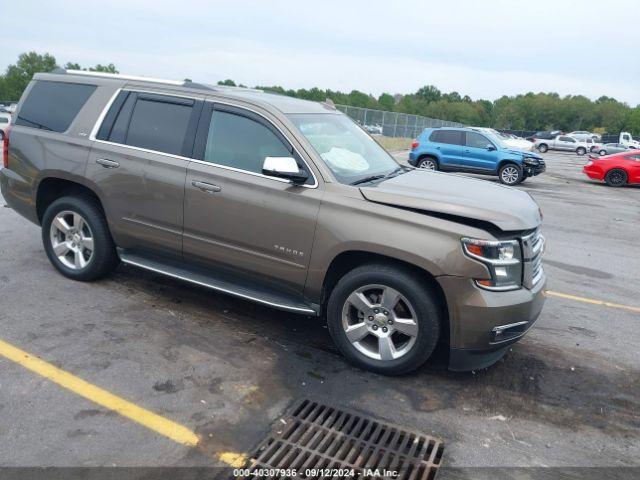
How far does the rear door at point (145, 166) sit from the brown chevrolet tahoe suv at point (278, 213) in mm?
13

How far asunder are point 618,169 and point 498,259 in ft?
60.6

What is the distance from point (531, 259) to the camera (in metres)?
4.02

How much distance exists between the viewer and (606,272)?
7.42m

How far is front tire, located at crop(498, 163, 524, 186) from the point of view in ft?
57.9

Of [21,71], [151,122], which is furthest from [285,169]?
[21,71]

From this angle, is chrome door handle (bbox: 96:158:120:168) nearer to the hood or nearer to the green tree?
the hood

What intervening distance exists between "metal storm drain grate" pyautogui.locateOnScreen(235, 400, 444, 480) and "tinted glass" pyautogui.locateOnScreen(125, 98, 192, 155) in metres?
2.51

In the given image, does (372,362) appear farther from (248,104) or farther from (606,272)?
(606,272)

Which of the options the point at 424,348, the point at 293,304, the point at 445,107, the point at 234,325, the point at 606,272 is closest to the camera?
the point at 424,348

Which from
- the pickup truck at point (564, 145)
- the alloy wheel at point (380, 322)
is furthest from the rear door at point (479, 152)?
the pickup truck at point (564, 145)

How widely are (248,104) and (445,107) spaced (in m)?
136

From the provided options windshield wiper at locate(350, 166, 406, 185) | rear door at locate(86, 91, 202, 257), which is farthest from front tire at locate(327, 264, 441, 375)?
rear door at locate(86, 91, 202, 257)

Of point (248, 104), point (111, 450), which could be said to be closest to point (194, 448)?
point (111, 450)

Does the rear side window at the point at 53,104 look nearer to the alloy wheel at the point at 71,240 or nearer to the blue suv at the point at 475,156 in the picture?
the alloy wheel at the point at 71,240
